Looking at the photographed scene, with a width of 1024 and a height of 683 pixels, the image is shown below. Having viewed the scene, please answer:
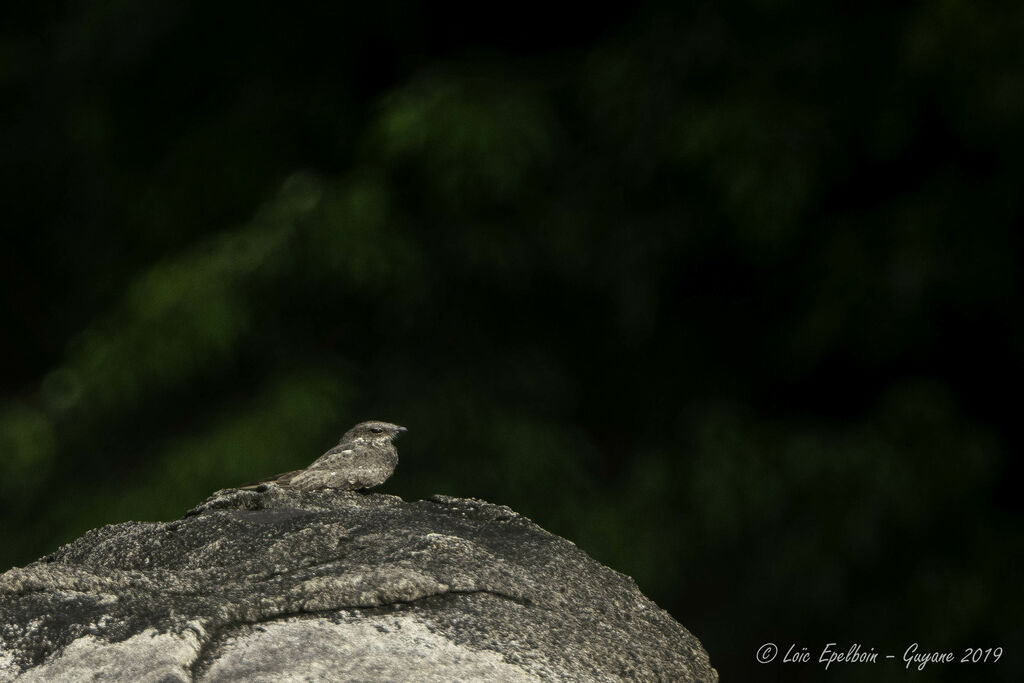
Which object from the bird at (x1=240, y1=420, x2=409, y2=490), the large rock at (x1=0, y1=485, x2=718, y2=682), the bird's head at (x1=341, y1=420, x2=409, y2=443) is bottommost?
the large rock at (x1=0, y1=485, x2=718, y2=682)

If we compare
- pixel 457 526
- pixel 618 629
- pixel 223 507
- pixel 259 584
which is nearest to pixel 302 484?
pixel 223 507

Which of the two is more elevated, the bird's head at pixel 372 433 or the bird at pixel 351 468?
the bird's head at pixel 372 433

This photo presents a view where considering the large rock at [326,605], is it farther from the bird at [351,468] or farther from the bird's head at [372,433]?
the bird's head at [372,433]

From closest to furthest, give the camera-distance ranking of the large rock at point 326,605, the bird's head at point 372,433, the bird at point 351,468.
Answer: the large rock at point 326,605 → the bird at point 351,468 → the bird's head at point 372,433

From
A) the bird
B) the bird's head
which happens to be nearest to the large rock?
the bird

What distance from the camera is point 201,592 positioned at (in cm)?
148

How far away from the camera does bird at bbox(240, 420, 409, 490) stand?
78.1 inches

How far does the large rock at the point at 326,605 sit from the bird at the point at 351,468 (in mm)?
164

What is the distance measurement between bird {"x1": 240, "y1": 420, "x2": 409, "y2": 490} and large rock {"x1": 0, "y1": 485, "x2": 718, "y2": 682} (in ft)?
0.54

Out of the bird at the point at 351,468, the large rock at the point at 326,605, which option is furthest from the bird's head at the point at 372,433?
the large rock at the point at 326,605

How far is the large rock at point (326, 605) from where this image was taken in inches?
52.3

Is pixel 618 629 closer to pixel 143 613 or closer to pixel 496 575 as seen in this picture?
pixel 496 575

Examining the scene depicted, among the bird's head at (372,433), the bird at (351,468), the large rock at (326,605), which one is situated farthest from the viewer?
the bird's head at (372,433)

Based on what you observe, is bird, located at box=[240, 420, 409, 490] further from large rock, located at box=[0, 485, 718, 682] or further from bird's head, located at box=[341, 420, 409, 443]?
large rock, located at box=[0, 485, 718, 682]
